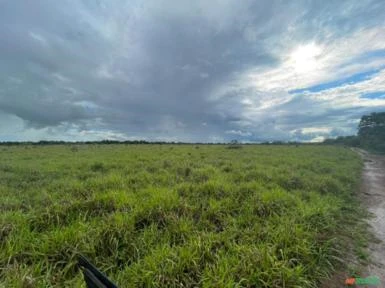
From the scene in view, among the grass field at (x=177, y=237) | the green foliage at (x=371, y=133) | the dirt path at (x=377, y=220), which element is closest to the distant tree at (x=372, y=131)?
the green foliage at (x=371, y=133)

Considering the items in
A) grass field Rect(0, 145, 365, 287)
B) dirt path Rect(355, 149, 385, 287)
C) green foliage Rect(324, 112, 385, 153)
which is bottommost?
dirt path Rect(355, 149, 385, 287)

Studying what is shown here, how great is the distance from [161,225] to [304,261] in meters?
2.50

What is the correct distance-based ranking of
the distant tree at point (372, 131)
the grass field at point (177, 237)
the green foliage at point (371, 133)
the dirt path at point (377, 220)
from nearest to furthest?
the grass field at point (177, 237)
the dirt path at point (377, 220)
the distant tree at point (372, 131)
the green foliage at point (371, 133)

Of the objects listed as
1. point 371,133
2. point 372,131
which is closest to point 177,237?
point 371,133

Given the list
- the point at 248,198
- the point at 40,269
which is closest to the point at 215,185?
the point at 248,198

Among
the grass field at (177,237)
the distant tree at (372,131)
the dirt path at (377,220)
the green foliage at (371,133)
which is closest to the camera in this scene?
the grass field at (177,237)

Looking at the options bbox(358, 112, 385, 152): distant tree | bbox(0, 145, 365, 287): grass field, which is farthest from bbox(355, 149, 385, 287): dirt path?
bbox(358, 112, 385, 152): distant tree

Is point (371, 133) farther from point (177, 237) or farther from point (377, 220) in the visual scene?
point (177, 237)

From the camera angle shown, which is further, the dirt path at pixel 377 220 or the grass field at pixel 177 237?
the dirt path at pixel 377 220

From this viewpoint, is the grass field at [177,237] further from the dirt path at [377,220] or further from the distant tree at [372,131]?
the distant tree at [372,131]

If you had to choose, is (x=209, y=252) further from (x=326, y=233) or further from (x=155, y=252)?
(x=326, y=233)

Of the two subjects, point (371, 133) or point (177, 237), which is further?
point (371, 133)

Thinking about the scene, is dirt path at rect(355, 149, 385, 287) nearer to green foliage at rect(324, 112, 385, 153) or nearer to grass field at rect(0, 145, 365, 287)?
grass field at rect(0, 145, 365, 287)

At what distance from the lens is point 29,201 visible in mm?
4992
